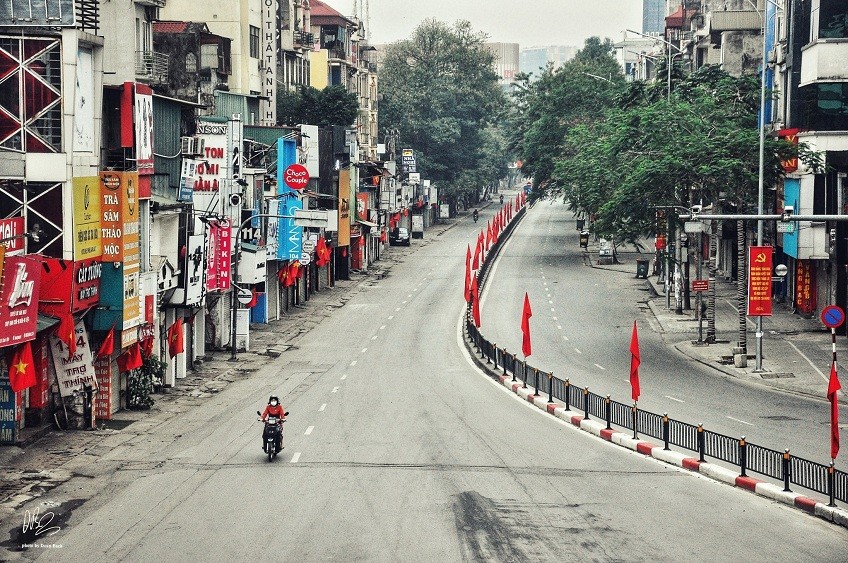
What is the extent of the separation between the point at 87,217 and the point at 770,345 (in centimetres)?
3283

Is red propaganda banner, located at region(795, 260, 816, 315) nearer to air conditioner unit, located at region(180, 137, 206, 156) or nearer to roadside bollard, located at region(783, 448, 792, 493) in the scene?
air conditioner unit, located at region(180, 137, 206, 156)

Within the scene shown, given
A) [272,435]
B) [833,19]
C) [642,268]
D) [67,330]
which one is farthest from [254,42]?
[272,435]

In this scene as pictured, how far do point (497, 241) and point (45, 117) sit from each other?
72534 mm

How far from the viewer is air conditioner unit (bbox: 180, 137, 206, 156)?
50281 mm

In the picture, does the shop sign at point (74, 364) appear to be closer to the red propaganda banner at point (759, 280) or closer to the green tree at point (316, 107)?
the red propaganda banner at point (759, 280)

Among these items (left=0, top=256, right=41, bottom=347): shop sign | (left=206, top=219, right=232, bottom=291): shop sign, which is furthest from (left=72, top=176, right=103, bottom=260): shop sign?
(left=206, top=219, right=232, bottom=291): shop sign

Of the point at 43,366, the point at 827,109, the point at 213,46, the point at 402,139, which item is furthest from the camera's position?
the point at 402,139

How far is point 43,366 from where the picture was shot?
36.6m

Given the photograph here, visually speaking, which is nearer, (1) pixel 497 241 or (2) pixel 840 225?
(2) pixel 840 225

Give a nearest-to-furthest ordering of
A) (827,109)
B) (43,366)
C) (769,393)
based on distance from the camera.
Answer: (43,366) < (769,393) < (827,109)

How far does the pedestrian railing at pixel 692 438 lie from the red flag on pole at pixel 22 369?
15890 millimetres

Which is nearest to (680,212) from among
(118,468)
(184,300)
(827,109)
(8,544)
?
(827,109)

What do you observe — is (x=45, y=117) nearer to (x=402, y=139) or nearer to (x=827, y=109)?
(x=827, y=109)

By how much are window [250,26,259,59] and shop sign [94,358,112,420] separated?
43103 mm
